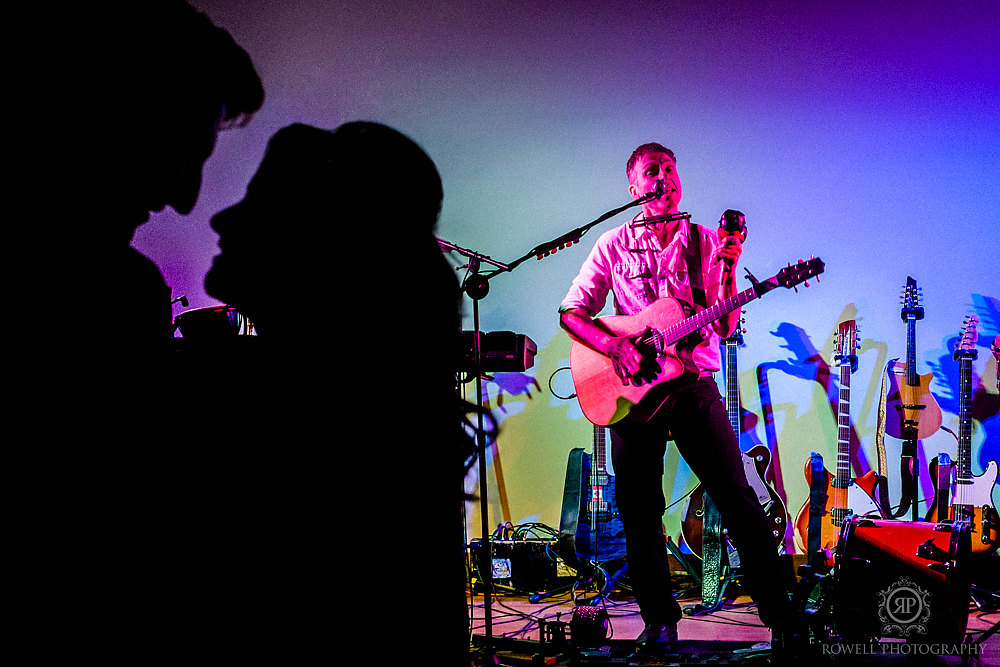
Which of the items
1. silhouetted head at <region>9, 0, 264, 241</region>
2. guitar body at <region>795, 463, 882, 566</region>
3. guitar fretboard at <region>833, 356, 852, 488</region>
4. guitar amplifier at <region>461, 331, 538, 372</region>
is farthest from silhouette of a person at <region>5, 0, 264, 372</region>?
guitar fretboard at <region>833, 356, 852, 488</region>

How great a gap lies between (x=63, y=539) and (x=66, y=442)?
5cm

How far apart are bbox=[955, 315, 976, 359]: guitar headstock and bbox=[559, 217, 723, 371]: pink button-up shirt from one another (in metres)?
1.54

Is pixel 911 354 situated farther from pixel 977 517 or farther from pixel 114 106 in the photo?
pixel 114 106

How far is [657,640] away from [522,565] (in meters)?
1.35

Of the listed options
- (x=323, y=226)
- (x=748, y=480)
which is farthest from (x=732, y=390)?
(x=323, y=226)

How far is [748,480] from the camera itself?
11.5 feet

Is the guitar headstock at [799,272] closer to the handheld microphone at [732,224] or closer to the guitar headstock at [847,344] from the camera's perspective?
the handheld microphone at [732,224]

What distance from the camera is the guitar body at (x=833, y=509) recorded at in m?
3.26

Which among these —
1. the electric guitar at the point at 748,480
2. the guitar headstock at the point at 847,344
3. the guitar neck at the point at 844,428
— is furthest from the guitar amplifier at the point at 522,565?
the guitar headstock at the point at 847,344

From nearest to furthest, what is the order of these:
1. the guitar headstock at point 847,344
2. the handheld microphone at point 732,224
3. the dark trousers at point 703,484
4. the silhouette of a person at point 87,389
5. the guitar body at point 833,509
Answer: the silhouette of a person at point 87,389 < the dark trousers at point 703,484 < the handheld microphone at point 732,224 < the guitar body at point 833,509 < the guitar headstock at point 847,344

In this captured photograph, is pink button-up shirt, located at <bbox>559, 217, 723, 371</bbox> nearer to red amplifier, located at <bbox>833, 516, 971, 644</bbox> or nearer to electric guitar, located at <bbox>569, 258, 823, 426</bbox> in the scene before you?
electric guitar, located at <bbox>569, 258, 823, 426</bbox>

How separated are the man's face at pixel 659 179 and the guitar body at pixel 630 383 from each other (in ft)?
1.69

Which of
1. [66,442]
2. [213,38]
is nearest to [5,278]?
[66,442]

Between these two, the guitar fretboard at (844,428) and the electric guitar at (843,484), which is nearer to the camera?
the electric guitar at (843,484)
